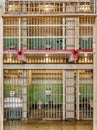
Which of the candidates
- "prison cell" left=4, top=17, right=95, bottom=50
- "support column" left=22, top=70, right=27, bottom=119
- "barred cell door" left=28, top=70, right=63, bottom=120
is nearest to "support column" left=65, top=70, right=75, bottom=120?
"barred cell door" left=28, top=70, right=63, bottom=120

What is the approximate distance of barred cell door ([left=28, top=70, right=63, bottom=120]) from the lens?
1402cm

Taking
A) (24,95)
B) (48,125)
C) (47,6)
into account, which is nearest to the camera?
(47,6)

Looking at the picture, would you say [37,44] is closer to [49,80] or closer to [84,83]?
[49,80]

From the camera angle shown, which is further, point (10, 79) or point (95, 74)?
point (10, 79)

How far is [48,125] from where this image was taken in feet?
41.8

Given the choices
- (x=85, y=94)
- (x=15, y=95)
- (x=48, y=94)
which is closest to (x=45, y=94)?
(x=48, y=94)

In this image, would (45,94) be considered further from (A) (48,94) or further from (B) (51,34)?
(B) (51,34)

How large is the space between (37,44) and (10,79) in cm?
214

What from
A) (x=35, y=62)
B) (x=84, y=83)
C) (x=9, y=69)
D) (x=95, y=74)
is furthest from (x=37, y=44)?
(x=95, y=74)

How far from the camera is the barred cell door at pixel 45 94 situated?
1402cm

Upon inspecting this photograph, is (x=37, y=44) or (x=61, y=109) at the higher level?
(x=37, y=44)

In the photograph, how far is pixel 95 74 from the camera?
17.8ft

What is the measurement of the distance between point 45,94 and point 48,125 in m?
A: 1.83

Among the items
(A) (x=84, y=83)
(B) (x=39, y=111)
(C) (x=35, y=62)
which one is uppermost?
(C) (x=35, y=62)
